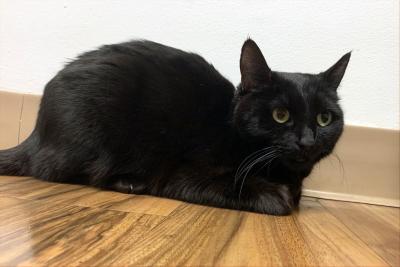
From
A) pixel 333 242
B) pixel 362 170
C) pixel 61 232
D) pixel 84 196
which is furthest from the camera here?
pixel 362 170

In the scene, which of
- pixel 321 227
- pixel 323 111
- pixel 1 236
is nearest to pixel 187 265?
pixel 1 236

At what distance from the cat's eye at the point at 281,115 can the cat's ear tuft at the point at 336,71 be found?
0.20m

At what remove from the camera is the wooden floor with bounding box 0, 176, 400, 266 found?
2.09 ft

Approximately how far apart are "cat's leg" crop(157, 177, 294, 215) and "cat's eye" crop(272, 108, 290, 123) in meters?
0.19

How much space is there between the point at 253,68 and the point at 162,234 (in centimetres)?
61

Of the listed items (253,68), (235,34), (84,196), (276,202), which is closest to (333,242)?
(276,202)

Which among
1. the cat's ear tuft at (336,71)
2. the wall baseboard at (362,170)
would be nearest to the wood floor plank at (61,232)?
the cat's ear tuft at (336,71)

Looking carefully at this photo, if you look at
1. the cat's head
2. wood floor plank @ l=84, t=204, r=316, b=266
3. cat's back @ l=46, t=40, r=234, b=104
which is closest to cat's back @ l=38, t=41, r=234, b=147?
cat's back @ l=46, t=40, r=234, b=104

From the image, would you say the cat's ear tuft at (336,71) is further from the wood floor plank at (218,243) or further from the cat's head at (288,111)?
the wood floor plank at (218,243)

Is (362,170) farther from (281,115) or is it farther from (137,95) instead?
(137,95)

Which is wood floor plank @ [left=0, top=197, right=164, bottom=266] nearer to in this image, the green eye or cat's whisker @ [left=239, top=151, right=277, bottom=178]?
cat's whisker @ [left=239, top=151, right=277, bottom=178]

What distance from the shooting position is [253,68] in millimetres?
1174

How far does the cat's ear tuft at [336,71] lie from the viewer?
1.21 m

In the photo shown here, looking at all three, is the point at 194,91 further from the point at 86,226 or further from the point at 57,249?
the point at 57,249
